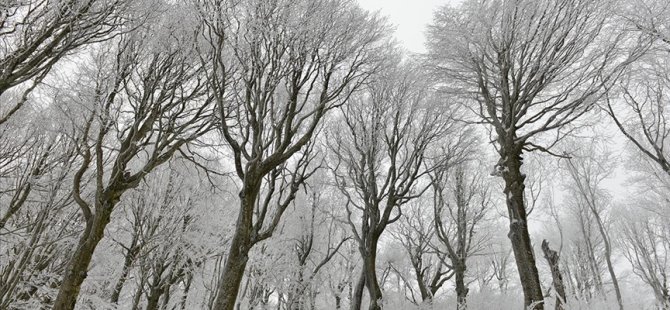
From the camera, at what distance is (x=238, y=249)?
15.7 ft

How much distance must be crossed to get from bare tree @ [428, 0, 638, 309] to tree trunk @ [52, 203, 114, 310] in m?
5.98

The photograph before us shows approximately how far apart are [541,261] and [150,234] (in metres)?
25.2

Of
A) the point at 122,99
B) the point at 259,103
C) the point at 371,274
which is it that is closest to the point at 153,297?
the point at 371,274

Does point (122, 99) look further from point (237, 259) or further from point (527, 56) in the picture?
point (527, 56)

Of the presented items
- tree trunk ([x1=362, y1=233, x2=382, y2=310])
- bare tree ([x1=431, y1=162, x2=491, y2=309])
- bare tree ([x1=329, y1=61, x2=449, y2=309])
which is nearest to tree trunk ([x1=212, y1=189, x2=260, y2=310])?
bare tree ([x1=329, y1=61, x2=449, y2=309])

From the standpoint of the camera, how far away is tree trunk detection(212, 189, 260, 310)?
4.57m

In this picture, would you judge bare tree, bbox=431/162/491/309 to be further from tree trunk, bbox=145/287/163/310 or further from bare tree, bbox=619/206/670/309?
tree trunk, bbox=145/287/163/310

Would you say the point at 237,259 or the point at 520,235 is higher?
the point at 520,235

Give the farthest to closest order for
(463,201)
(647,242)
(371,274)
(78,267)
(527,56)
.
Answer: (647,242) → (463,201) → (371,274) → (527,56) → (78,267)

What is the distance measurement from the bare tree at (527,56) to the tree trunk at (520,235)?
13 mm

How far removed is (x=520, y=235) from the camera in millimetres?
5633

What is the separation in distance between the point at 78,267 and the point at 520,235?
20.5 ft

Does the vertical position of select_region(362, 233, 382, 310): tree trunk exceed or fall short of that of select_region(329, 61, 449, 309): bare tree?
it falls short

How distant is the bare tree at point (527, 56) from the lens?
18.6ft
